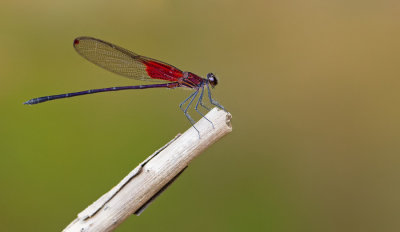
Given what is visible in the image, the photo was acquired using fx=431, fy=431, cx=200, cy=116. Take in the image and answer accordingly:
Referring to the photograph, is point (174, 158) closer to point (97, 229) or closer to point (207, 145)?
point (207, 145)

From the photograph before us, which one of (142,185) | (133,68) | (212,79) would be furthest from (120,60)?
(142,185)

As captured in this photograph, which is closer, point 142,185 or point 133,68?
point 142,185

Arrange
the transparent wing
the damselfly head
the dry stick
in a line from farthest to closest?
the transparent wing
the damselfly head
the dry stick

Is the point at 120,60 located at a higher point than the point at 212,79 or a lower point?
higher

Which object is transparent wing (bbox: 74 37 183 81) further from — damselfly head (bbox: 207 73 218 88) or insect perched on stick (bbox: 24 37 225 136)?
damselfly head (bbox: 207 73 218 88)

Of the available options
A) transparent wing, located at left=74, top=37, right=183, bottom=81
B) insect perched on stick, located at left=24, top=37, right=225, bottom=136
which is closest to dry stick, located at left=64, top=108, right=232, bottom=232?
insect perched on stick, located at left=24, top=37, right=225, bottom=136

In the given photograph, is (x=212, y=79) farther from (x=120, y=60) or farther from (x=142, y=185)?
(x=142, y=185)

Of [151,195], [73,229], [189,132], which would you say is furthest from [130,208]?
[189,132]
